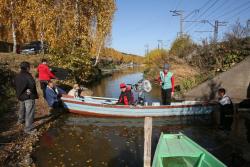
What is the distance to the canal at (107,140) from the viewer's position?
9564 millimetres

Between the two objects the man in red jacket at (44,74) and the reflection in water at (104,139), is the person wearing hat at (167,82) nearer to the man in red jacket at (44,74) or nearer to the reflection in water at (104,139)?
the reflection in water at (104,139)

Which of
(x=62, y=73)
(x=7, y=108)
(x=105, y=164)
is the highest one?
(x=62, y=73)

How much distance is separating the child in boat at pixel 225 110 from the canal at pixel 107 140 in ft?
1.92

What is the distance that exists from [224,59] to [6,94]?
14413 mm

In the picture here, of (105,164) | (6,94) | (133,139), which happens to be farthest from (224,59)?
(105,164)

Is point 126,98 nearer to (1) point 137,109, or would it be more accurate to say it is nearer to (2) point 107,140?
(1) point 137,109

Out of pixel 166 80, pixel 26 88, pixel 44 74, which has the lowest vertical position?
pixel 26 88

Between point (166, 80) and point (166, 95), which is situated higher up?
point (166, 80)

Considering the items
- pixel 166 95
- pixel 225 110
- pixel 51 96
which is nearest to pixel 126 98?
pixel 166 95

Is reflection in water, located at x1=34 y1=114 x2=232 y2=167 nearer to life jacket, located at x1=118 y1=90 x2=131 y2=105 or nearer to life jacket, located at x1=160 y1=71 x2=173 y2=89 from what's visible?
life jacket, located at x1=118 y1=90 x2=131 y2=105

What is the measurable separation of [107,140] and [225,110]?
498 cm

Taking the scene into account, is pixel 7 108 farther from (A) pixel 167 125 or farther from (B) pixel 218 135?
(B) pixel 218 135

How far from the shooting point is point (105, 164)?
9.22 meters

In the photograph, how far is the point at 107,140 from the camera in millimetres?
11875
